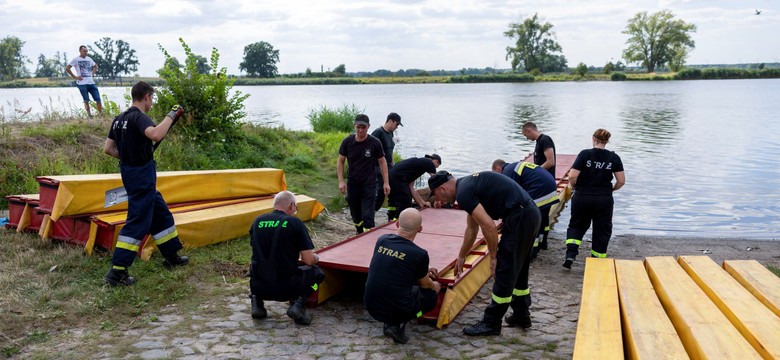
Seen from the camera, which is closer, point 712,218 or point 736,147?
point 712,218

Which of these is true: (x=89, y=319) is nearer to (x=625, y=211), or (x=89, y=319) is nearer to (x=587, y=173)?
(x=587, y=173)

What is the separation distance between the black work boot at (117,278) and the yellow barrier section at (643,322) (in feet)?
15.9

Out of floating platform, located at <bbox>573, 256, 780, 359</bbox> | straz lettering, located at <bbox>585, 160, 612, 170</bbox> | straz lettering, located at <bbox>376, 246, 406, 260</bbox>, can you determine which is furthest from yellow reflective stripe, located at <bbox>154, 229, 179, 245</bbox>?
straz lettering, located at <bbox>585, 160, 612, 170</bbox>

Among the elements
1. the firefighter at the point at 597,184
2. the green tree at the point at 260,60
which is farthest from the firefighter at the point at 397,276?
the green tree at the point at 260,60

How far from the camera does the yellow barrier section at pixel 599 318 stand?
3.71 metres

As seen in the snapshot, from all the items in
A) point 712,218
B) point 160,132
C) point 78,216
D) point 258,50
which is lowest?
point 712,218

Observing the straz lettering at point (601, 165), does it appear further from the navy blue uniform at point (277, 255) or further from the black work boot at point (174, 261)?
the black work boot at point (174, 261)

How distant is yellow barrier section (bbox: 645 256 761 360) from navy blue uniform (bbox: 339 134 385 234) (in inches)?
160

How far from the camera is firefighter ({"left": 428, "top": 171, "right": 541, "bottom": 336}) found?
5020 millimetres

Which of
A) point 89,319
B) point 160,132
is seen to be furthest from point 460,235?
point 89,319

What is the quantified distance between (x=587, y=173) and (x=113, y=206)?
5.95 metres

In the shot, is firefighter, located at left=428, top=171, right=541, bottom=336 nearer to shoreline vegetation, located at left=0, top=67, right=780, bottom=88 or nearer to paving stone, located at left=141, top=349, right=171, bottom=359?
paving stone, located at left=141, top=349, right=171, bottom=359

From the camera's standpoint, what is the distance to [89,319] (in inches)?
218

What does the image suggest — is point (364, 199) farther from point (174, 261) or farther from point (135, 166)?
point (135, 166)
